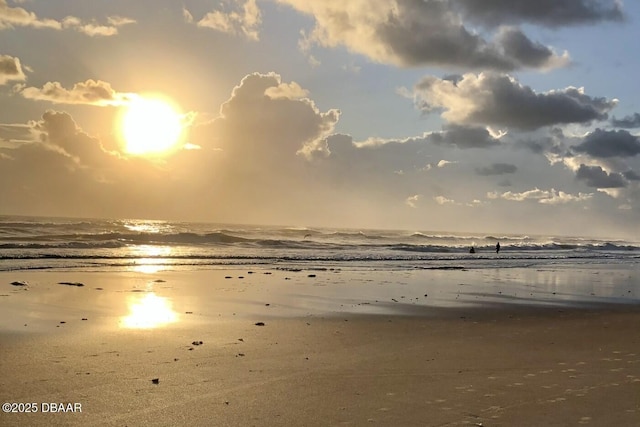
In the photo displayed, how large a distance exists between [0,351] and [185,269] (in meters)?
19.3

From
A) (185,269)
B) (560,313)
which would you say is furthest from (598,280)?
(185,269)

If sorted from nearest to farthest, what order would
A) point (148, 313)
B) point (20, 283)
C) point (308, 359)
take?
point (308, 359), point (148, 313), point (20, 283)

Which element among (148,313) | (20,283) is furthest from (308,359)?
(20,283)

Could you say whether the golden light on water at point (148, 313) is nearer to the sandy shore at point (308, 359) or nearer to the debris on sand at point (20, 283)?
the sandy shore at point (308, 359)

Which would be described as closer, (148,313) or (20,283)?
(148,313)

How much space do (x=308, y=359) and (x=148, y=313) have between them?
6.12 meters

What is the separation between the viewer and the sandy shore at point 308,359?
7.23 m

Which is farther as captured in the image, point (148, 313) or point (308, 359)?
point (148, 313)

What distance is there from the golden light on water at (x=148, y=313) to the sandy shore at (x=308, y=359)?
0.07 metres

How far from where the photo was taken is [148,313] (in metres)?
14.6

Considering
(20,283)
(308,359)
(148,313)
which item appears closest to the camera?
(308,359)

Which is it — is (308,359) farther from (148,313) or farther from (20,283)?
(20,283)

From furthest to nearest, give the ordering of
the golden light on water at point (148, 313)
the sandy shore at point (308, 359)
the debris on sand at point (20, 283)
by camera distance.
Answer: the debris on sand at point (20, 283), the golden light on water at point (148, 313), the sandy shore at point (308, 359)

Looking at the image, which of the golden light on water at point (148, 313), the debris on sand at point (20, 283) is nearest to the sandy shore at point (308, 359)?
the golden light on water at point (148, 313)
